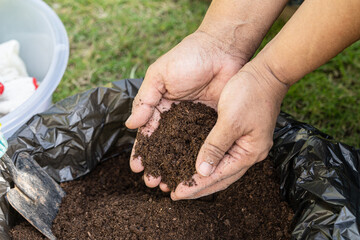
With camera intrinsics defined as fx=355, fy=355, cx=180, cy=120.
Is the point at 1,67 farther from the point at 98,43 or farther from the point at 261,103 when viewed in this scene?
the point at 261,103

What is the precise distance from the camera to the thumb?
1207mm

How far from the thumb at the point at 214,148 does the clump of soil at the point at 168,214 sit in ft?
0.82

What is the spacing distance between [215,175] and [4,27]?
1.60 m

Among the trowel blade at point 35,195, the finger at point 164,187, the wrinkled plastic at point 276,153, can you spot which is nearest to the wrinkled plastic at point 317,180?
the wrinkled plastic at point 276,153

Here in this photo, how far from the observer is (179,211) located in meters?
1.39

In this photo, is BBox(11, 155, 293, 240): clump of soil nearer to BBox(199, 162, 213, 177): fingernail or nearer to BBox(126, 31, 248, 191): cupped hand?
BBox(126, 31, 248, 191): cupped hand

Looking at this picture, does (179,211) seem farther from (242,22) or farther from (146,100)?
(242,22)

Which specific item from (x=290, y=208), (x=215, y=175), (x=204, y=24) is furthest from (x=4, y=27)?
(x=290, y=208)

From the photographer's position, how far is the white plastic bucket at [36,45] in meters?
1.56

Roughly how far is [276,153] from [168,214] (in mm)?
528

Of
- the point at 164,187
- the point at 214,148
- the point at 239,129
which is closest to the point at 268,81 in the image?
the point at 239,129

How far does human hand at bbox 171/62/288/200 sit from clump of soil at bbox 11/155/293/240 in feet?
0.40

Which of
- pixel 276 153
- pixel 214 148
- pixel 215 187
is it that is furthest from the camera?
pixel 276 153

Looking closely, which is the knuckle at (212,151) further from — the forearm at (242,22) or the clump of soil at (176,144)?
the forearm at (242,22)
